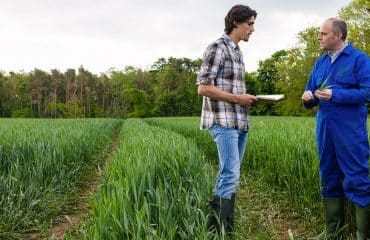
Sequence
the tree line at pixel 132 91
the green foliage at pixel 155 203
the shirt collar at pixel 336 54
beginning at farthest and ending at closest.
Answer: the tree line at pixel 132 91 → the shirt collar at pixel 336 54 → the green foliage at pixel 155 203

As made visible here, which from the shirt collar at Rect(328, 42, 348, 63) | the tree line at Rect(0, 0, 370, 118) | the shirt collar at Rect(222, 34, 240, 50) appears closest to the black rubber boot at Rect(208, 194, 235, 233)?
the shirt collar at Rect(222, 34, 240, 50)

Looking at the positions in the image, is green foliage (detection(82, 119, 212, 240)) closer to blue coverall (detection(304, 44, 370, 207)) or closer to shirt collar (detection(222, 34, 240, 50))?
blue coverall (detection(304, 44, 370, 207))

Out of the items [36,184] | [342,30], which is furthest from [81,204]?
[342,30]

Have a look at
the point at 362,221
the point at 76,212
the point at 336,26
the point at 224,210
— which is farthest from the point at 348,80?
the point at 76,212

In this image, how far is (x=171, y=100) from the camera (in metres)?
60.3

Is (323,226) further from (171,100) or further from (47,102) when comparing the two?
(47,102)

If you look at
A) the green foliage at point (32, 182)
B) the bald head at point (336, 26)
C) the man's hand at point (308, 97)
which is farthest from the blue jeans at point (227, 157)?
the green foliage at point (32, 182)

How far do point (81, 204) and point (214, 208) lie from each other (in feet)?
8.99

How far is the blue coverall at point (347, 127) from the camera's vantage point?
345 centimetres

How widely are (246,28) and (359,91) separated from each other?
39.0 inches

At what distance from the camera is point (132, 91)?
2438 inches

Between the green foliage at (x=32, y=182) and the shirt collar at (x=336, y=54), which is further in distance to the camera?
the green foliage at (x=32, y=182)

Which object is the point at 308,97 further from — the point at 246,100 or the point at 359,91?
the point at 246,100

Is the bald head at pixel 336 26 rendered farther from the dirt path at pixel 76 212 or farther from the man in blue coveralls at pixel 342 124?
the dirt path at pixel 76 212
